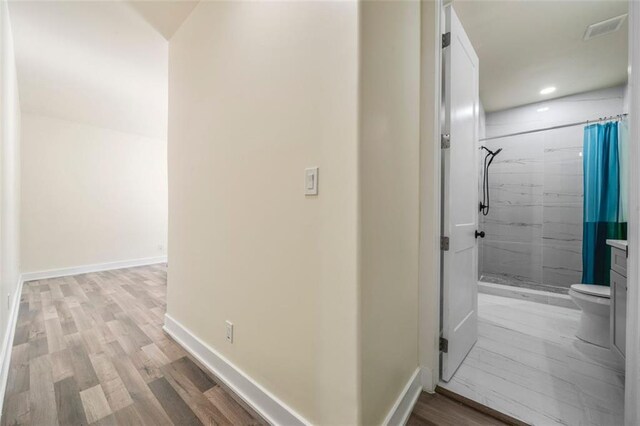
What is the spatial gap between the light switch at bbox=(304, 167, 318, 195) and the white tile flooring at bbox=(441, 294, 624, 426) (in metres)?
1.42

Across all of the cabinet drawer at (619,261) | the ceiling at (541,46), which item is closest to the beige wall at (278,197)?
the ceiling at (541,46)

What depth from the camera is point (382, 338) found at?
1092mm

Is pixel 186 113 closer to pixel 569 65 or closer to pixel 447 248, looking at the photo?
pixel 447 248

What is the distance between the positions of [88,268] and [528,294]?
641 centimetres

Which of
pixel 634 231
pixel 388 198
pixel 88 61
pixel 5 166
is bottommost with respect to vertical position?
pixel 634 231

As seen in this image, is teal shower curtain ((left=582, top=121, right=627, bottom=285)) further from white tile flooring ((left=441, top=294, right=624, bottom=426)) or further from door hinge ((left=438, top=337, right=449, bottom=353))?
door hinge ((left=438, top=337, right=449, bottom=353))

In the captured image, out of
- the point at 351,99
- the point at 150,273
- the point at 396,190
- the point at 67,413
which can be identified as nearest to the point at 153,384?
the point at 67,413

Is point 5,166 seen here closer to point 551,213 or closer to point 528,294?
point 528,294

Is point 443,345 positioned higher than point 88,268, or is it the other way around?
point 443,345

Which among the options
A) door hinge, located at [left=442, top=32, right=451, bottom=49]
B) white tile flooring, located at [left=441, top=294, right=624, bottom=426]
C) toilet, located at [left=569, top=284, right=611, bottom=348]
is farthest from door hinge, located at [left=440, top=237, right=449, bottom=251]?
toilet, located at [left=569, top=284, right=611, bottom=348]

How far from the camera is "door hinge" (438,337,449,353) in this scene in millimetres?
1516

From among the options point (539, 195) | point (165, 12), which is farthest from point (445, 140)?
point (539, 195)

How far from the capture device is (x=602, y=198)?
2.66 m

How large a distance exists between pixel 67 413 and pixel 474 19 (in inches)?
146
